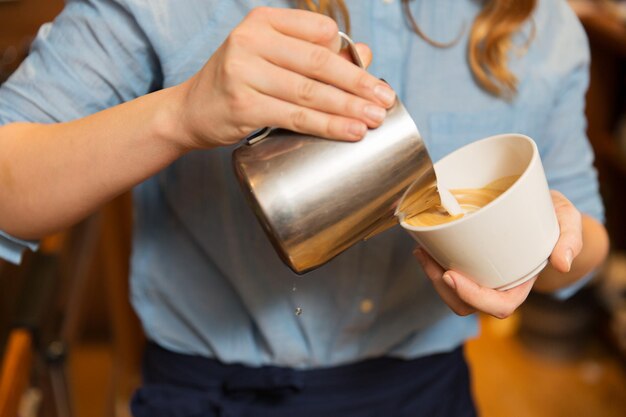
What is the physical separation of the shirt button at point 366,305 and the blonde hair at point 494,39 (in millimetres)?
276

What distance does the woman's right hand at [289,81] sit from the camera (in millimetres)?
560

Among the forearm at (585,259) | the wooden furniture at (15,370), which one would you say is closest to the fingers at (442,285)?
the forearm at (585,259)

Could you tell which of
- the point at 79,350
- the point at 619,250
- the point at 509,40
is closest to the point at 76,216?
the point at 509,40

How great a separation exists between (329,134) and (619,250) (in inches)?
75.5

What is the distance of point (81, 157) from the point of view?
651 millimetres

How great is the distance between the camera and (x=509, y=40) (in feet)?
2.76

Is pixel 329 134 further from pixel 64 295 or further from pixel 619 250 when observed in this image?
pixel 619 250

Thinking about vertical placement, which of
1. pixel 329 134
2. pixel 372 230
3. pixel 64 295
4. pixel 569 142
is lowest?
pixel 64 295

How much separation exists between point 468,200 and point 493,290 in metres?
0.11

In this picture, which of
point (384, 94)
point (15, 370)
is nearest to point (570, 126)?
point (384, 94)

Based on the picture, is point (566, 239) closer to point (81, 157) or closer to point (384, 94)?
point (384, 94)

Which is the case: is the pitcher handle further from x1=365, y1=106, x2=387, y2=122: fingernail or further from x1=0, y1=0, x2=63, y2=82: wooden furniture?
x1=0, y1=0, x2=63, y2=82: wooden furniture

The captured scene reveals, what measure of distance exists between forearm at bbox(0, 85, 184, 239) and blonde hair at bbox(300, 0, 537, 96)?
1.09 feet

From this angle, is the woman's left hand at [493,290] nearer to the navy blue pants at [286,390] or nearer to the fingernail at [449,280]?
the fingernail at [449,280]
